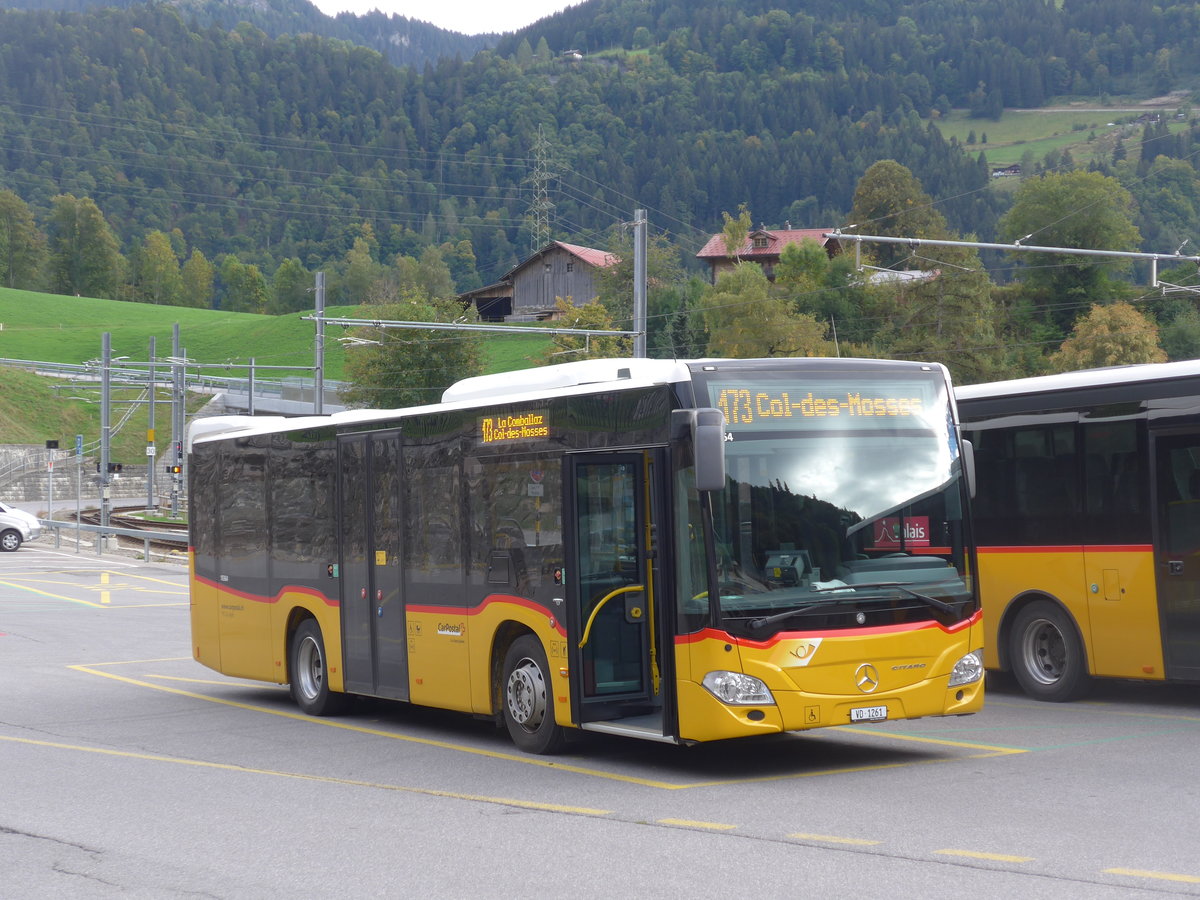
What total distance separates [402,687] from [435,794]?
3.38 m

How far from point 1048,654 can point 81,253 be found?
170 meters

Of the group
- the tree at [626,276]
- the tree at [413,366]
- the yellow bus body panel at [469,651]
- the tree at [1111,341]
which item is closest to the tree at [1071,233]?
the tree at [1111,341]

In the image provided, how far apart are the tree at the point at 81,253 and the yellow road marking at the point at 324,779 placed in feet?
547

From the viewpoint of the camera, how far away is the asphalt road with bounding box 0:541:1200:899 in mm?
7340

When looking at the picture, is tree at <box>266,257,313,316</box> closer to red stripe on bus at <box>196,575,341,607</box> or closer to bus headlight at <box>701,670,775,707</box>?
red stripe on bus at <box>196,575,341,607</box>

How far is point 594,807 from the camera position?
937 cm

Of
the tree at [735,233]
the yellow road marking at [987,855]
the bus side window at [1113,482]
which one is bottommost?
the yellow road marking at [987,855]

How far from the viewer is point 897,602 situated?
1049 centimetres

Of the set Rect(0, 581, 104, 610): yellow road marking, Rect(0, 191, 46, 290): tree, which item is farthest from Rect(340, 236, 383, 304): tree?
Rect(0, 581, 104, 610): yellow road marking

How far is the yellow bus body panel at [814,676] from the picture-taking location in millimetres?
10016

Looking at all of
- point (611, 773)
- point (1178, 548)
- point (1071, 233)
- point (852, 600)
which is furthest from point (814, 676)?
point (1071, 233)

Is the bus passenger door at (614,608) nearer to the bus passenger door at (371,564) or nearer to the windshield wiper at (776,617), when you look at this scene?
the windshield wiper at (776,617)

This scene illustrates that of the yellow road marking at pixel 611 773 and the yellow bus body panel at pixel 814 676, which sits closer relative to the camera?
the yellow bus body panel at pixel 814 676

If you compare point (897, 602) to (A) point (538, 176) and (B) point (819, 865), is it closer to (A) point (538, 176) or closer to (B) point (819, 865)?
(B) point (819, 865)
